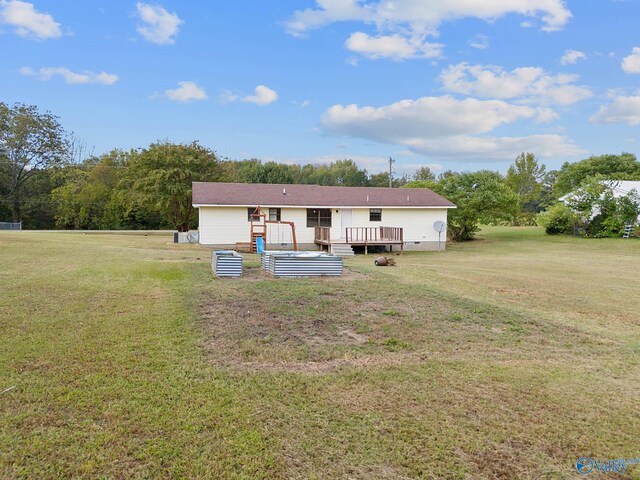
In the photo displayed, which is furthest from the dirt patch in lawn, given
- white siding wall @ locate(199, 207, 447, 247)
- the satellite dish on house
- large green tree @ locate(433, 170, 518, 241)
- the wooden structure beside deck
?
large green tree @ locate(433, 170, 518, 241)

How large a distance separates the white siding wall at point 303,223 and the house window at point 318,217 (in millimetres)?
221

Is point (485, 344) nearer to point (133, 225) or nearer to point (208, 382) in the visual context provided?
point (208, 382)

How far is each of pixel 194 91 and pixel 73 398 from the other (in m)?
29.9

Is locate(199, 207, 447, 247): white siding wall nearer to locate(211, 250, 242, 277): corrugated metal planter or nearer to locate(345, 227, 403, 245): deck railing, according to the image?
locate(345, 227, 403, 245): deck railing

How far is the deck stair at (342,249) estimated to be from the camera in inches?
722

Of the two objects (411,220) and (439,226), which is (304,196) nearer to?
(411,220)

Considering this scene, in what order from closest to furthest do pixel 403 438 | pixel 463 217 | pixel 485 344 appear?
pixel 403 438 → pixel 485 344 → pixel 463 217

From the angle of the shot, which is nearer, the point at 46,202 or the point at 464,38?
the point at 464,38

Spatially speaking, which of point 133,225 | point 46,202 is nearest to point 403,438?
point 133,225

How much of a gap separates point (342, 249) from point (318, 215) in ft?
10.9

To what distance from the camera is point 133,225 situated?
4131cm

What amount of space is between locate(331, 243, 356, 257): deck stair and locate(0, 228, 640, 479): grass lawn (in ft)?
33.0

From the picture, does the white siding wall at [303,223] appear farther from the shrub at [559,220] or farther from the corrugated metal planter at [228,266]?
the shrub at [559,220]

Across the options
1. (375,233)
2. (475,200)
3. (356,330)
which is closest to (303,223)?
(375,233)
